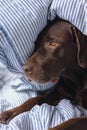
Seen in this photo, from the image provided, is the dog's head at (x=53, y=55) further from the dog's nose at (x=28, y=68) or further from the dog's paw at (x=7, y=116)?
the dog's paw at (x=7, y=116)

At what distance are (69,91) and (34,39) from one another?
33cm

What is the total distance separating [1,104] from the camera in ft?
5.23

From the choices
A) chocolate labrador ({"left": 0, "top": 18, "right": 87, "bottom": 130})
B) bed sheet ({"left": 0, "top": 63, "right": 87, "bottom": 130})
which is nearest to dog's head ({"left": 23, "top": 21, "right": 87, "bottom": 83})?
chocolate labrador ({"left": 0, "top": 18, "right": 87, "bottom": 130})

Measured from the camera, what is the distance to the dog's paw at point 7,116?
1.46 m

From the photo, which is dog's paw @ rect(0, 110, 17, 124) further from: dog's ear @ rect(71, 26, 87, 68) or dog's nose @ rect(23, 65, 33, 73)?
dog's ear @ rect(71, 26, 87, 68)

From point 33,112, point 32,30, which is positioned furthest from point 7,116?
point 32,30

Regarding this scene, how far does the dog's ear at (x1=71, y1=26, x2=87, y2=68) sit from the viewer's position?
1478 mm

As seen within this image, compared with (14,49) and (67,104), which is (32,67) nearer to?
(14,49)

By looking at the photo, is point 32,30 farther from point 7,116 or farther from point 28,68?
point 7,116

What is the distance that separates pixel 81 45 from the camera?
58.3 inches

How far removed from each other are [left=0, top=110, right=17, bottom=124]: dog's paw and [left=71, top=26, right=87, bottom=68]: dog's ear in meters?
0.37

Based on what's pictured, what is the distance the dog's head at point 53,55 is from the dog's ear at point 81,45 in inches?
0.8

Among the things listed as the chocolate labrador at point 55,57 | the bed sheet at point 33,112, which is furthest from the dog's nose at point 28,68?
A: the bed sheet at point 33,112

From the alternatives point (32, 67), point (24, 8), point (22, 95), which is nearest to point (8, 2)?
point (24, 8)
